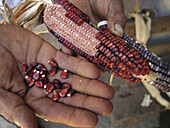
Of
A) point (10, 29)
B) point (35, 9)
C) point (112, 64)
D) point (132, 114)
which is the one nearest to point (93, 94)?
point (112, 64)

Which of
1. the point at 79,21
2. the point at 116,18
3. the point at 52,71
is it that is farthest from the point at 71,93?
the point at 116,18

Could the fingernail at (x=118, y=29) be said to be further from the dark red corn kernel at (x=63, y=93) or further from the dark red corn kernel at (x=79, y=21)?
the dark red corn kernel at (x=63, y=93)

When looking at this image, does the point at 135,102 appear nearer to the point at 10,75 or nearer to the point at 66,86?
the point at 66,86

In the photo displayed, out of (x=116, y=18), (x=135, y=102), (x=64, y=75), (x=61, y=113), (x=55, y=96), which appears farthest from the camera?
(x=135, y=102)

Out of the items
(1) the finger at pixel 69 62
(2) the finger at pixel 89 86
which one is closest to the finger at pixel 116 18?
(1) the finger at pixel 69 62

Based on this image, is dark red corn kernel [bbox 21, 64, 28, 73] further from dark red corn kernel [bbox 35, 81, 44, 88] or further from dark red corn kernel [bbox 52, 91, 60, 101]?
dark red corn kernel [bbox 52, 91, 60, 101]

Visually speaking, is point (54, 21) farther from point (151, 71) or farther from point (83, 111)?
point (151, 71)

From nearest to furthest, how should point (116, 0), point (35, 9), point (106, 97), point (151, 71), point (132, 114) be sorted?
point (106, 97)
point (151, 71)
point (116, 0)
point (35, 9)
point (132, 114)
